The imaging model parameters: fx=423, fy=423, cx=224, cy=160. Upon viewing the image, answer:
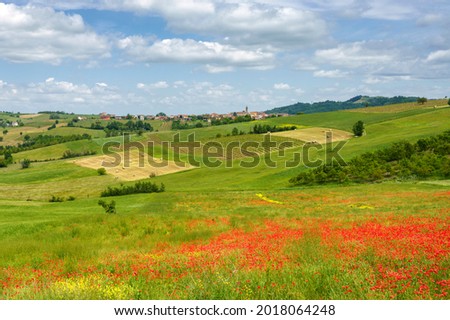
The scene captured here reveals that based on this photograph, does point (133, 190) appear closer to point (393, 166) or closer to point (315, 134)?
point (393, 166)

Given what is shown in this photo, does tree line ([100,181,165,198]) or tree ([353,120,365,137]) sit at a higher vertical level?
tree ([353,120,365,137])

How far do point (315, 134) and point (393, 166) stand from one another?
67989mm

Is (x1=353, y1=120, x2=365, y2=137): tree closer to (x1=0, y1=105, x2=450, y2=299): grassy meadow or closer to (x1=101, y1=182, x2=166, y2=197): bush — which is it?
(x1=101, y1=182, x2=166, y2=197): bush

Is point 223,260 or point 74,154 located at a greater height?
point 223,260

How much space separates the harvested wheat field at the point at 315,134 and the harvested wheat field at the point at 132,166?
1659 inches

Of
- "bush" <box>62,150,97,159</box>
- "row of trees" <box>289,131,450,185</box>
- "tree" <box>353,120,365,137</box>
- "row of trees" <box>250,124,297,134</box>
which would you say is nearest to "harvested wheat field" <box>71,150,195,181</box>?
"bush" <box>62,150,97,159</box>

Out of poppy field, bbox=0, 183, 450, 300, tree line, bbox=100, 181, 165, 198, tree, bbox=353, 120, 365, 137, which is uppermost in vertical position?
tree, bbox=353, 120, 365, 137

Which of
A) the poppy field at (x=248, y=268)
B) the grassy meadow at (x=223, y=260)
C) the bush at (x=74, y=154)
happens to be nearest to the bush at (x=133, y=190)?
the grassy meadow at (x=223, y=260)

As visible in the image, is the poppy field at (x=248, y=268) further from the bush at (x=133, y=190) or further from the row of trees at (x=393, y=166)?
the row of trees at (x=393, y=166)

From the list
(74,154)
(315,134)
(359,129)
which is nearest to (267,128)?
(315,134)

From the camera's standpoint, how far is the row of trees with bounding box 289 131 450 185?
2485 inches

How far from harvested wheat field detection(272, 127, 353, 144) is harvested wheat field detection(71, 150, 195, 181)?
4213cm

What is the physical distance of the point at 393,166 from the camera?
71812 mm

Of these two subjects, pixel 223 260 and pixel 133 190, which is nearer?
pixel 223 260
